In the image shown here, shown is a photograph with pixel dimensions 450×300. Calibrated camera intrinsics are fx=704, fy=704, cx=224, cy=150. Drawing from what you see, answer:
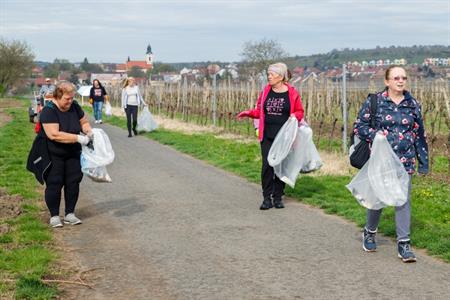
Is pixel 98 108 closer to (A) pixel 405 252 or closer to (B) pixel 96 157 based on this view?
(B) pixel 96 157

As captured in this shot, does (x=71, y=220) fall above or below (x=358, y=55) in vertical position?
below

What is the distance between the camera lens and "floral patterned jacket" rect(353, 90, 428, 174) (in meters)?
5.95

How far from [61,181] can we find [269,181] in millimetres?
2515

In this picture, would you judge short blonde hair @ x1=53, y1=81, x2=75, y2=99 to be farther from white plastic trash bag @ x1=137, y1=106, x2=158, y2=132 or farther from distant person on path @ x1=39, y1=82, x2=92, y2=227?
white plastic trash bag @ x1=137, y1=106, x2=158, y2=132

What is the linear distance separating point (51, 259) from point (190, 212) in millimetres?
2560

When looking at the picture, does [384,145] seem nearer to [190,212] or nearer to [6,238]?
[190,212]

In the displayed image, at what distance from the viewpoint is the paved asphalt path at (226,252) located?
16.3 feet

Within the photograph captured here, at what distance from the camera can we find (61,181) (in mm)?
7469

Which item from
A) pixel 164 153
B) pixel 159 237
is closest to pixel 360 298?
pixel 159 237

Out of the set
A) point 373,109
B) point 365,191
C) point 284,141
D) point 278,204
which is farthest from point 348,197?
point 373,109

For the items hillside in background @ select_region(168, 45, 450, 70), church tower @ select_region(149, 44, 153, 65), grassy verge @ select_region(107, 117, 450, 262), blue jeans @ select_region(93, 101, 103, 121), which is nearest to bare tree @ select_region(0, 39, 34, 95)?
hillside in background @ select_region(168, 45, 450, 70)

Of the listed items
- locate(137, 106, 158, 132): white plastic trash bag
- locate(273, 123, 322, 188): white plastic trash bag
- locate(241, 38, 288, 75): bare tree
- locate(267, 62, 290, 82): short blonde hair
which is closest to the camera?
locate(267, 62, 290, 82): short blonde hair

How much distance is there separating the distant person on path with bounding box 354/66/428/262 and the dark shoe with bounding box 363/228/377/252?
29 centimetres

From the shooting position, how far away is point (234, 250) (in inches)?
244
